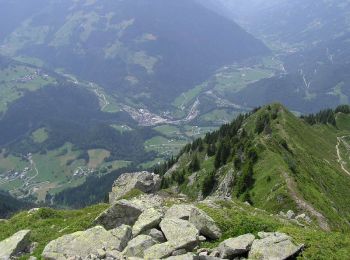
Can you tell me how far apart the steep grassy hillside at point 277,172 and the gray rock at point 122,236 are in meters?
47.7

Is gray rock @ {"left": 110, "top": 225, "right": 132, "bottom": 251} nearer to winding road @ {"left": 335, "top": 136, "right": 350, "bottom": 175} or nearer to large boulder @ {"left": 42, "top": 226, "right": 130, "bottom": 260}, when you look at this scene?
large boulder @ {"left": 42, "top": 226, "right": 130, "bottom": 260}

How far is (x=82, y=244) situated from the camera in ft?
125

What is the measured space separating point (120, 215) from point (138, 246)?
417 inches

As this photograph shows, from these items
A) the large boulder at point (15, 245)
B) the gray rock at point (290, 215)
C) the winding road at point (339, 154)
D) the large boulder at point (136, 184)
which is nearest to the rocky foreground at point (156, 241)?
the large boulder at point (15, 245)

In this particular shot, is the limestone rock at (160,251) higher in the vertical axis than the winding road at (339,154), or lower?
higher

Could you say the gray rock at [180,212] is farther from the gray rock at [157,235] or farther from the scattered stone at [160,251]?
the scattered stone at [160,251]

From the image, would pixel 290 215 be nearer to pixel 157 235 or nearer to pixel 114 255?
pixel 157 235

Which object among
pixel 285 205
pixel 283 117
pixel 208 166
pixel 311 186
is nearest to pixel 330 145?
pixel 283 117

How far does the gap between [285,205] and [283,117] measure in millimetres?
76836

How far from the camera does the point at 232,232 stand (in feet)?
132

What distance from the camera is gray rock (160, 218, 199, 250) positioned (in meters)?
35.8

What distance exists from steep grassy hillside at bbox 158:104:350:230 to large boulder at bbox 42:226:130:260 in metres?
49.0

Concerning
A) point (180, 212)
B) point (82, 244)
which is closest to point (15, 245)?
point (82, 244)

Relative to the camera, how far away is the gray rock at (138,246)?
35.1 metres
